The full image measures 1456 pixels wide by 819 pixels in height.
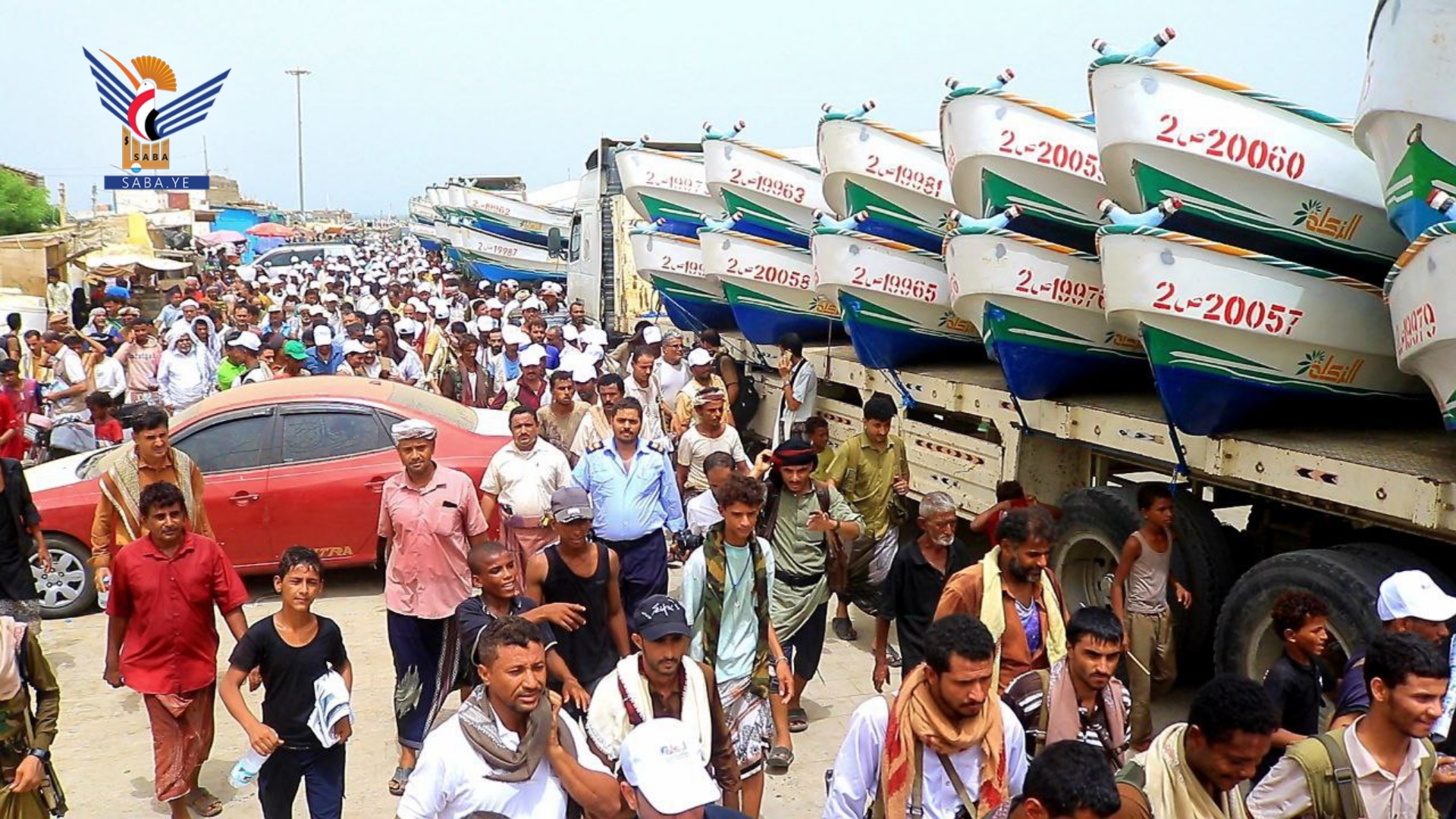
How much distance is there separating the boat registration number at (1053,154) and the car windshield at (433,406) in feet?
12.7

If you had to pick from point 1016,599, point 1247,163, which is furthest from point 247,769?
point 1247,163

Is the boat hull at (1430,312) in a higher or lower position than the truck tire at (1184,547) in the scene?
higher

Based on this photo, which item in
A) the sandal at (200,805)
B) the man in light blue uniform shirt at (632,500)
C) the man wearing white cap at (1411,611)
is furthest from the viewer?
the man in light blue uniform shirt at (632,500)

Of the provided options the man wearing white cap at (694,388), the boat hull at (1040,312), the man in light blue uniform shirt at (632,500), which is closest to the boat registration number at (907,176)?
the man wearing white cap at (694,388)

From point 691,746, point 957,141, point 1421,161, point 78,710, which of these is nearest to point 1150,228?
point 1421,161

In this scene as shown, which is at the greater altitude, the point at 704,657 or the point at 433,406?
the point at 433,406

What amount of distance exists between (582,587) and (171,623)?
58.3 inches

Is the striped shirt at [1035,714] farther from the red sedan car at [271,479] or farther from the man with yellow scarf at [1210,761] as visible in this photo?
the red sedan car at [271,479]

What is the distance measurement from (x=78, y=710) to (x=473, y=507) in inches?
100

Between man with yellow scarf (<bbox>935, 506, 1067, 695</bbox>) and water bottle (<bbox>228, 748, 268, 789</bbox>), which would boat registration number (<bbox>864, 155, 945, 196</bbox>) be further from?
water bottle (<bbox>228, 748, 268, 789</bbox>)

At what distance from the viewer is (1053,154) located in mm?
7234

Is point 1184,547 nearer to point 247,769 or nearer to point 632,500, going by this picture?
point 632,500

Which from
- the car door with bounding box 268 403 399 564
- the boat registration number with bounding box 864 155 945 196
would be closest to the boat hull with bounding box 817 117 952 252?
the boat registration number with bounding box 864 155 945 196

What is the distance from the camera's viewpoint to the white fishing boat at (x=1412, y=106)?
4504mm
